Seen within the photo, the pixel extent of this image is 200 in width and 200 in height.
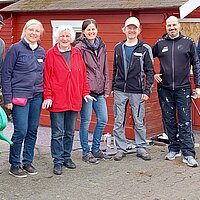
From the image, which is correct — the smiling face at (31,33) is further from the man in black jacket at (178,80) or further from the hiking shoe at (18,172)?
the man in black jacket at (178,80)

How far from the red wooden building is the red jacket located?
7.03 feet

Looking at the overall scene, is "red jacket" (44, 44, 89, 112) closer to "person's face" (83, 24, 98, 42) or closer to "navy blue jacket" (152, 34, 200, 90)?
"person's face" (83, 24, 98, 42)

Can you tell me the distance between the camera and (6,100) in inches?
220

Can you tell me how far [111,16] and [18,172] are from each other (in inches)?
142

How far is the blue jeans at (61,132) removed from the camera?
238 inches

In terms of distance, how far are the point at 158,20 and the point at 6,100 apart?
3311mm

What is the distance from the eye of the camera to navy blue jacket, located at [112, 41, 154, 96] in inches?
258

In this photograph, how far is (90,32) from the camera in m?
6.41

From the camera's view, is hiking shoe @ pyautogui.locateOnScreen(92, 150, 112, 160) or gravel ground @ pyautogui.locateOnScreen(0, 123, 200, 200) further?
hiking shoe @ pyautogui.locateOnScreen(92, 150, 112, 160)

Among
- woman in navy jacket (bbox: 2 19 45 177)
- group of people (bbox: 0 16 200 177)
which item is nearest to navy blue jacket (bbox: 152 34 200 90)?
group of people (bbox: 0 16 200 177)

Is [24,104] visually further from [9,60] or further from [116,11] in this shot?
[116,11]

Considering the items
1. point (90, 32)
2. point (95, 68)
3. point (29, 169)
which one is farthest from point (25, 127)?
point (90, 32)

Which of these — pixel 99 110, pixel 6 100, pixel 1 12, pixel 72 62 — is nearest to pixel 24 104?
pixel 6 100

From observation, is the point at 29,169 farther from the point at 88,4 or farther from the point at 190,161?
the point at 88,4
